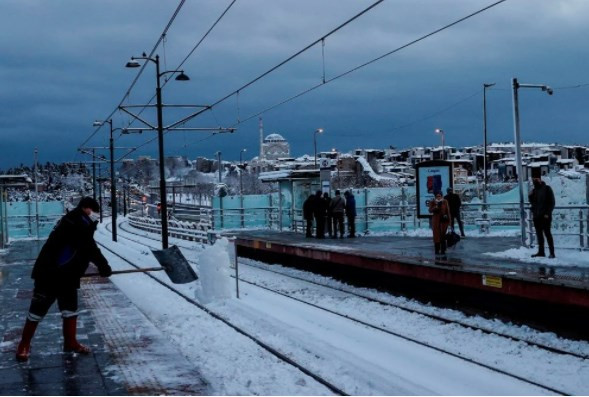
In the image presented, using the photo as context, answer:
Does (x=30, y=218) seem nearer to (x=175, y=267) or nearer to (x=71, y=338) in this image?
(x=175, y=267)

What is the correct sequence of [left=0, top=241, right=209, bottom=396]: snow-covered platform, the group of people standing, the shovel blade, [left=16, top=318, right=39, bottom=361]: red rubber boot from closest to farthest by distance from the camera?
[left=0, top=241, right=209, bottom=396]: snow-covered platform < [left=16, top=318, right=39, bottom=361]: red rubber boot < the shovel blade < the group of people standing

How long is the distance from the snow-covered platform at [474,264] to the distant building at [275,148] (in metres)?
112

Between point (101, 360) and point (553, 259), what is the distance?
964 centimetres

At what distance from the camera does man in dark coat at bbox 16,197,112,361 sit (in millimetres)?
9062

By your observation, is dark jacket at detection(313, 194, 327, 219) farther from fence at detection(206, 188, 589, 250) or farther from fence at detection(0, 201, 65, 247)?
fence at detection(0, 201, 65, 247)

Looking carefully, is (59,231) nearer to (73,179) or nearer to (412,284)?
(412,284)

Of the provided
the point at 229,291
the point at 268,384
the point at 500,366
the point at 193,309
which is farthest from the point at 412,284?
the point at 268,384

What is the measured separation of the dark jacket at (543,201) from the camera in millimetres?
14938

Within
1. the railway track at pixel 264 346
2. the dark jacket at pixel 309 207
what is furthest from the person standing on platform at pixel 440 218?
the dark jacket at pixel 309 207

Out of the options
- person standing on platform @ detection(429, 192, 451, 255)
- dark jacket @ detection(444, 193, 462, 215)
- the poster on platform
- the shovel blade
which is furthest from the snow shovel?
the poster on platform

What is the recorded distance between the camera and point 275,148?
137m

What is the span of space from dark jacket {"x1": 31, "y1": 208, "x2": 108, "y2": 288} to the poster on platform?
16.1 m

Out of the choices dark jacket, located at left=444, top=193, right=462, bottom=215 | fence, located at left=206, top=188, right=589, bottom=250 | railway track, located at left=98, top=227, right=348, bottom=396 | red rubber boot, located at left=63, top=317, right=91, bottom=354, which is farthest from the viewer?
dark jacket, located at left=444, top=193, right=462, bottom=215

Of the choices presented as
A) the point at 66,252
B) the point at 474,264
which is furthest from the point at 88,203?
the point at 474,264
